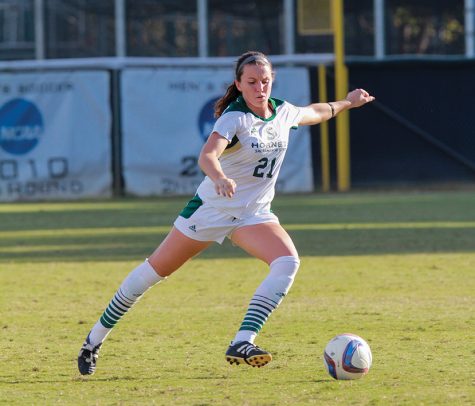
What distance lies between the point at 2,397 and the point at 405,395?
2.09 m

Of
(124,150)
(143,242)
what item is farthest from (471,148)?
(143,242)

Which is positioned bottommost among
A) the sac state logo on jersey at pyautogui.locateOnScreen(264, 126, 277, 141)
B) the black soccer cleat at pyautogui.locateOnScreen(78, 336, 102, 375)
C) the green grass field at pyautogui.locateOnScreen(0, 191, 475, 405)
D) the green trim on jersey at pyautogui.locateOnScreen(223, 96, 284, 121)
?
the green grass field at pyautogui.locateOnScreen(0, 191, 475, 405)

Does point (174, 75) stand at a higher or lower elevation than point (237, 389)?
higher

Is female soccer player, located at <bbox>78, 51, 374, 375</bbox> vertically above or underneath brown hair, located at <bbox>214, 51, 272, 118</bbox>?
underneath

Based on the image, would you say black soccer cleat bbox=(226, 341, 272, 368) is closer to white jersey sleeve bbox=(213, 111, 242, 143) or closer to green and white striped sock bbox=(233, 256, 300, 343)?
green and white striped sock bbox=(233, 256, 300, 343)

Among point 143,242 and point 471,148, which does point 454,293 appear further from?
point 471,148

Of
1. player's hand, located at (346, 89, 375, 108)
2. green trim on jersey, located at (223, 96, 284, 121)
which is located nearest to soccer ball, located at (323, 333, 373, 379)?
green trim on jersey, located at (223, 96, 284, 121)

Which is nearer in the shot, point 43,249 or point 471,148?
point 43,249

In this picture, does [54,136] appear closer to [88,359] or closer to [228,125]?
[88,359]

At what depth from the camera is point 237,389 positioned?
255 inches

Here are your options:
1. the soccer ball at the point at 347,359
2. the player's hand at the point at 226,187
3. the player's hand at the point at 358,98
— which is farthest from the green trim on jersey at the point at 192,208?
the player's hand at the point at 358,98

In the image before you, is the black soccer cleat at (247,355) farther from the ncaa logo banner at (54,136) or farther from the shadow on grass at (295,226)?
the ncaa logo banner at (54,136)

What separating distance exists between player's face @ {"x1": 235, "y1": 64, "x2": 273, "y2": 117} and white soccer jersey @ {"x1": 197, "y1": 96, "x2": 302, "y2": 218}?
54 millimetres

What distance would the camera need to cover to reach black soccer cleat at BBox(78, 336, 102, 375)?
22.9 ft
